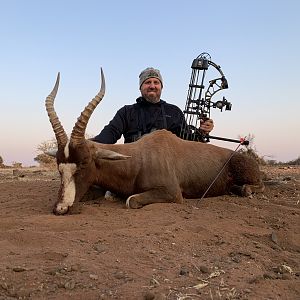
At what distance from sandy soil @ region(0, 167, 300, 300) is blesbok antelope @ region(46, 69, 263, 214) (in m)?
0.31

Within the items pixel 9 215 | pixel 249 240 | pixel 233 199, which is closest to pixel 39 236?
pixel 9 215

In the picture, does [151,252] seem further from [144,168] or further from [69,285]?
[144,168]

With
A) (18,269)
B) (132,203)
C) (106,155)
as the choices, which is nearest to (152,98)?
(106,155)

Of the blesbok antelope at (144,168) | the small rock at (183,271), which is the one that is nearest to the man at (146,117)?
the blesbok antelope at (144,168)

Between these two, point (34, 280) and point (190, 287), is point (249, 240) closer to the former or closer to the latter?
point (190, 287)

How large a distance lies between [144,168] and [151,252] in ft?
8.76

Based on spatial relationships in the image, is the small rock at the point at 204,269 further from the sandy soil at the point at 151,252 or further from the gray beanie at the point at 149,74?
the gray beanie at the point at 149,74

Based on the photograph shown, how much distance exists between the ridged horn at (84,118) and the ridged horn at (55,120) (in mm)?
149

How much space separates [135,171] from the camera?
19.6ft

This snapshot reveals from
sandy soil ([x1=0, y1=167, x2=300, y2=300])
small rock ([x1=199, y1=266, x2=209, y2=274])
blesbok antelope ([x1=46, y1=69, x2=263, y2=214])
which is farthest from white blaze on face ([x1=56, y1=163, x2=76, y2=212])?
small rock ([x1=199, y1=266, x2=209, y2=274])

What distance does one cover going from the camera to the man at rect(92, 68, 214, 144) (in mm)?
7826

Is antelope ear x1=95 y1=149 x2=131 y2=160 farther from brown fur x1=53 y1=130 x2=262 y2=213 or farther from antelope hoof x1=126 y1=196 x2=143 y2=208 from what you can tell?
antelope hoof x1=126 y1=196 x2=143 y2=208

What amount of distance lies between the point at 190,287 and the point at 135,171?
134 inches

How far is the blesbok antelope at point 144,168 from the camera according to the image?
5387mm
